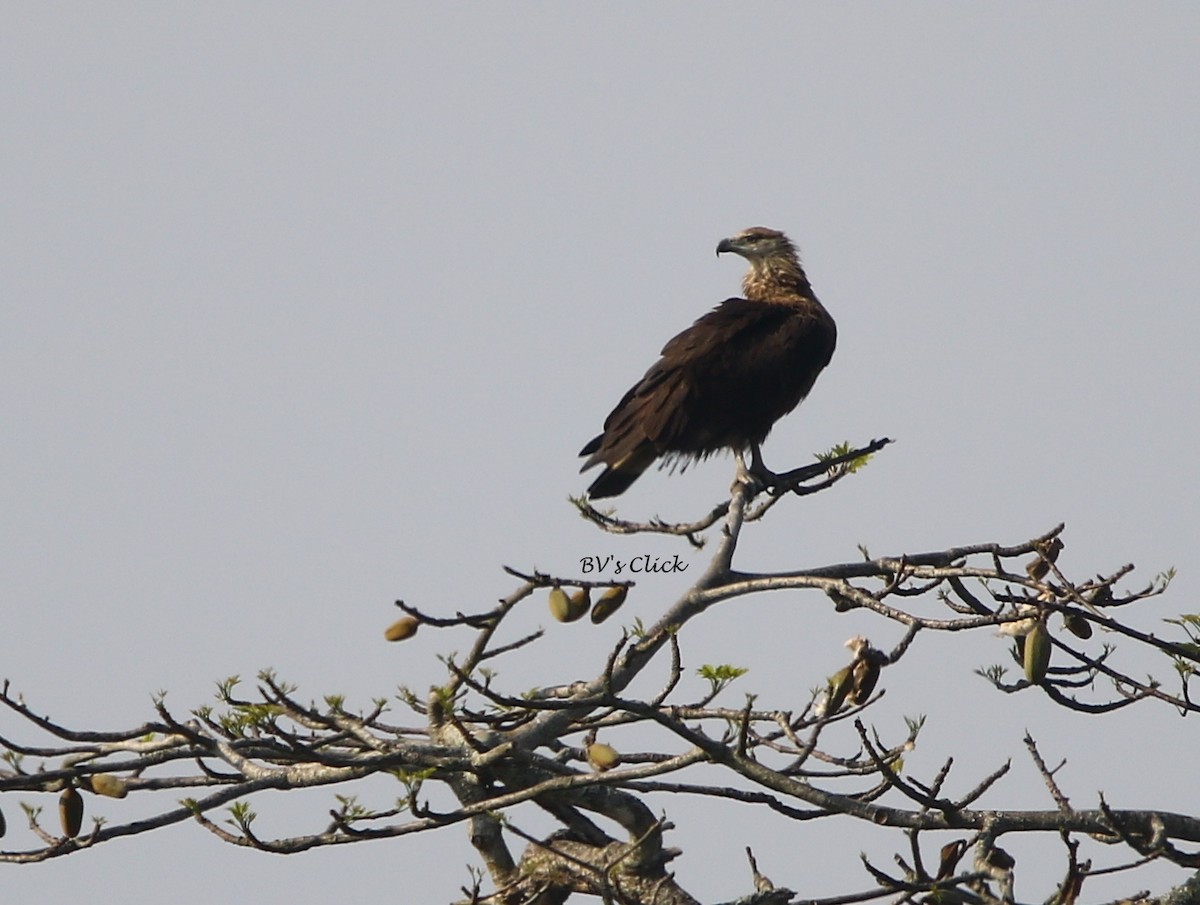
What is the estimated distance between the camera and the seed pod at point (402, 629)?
4.40 meters

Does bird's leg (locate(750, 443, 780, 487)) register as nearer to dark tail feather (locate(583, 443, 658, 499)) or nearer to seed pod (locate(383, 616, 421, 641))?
Answer: dark tail feather (locate(583, 443, 658, 499))

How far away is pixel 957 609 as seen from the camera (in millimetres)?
4457

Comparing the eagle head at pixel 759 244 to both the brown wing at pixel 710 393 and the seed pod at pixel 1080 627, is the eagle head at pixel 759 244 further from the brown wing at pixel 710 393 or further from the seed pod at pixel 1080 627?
the seed pod at pixel 1080 627

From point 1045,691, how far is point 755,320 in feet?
9.61

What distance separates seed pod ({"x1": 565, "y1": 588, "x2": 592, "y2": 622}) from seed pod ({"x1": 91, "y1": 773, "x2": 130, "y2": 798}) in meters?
1.36

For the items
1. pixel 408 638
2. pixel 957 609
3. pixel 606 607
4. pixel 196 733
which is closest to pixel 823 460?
pixel 957 609

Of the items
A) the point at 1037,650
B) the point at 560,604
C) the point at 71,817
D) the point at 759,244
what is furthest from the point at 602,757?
the point at 759,244

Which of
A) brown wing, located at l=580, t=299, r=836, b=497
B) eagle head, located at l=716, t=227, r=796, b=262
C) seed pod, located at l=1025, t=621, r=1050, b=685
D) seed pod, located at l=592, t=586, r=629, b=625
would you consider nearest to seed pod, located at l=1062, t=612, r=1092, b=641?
seed pod, located at l=1025, t=621, r=1050, b=685

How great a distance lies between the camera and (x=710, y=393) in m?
6.54

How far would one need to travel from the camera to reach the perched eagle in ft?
21.2

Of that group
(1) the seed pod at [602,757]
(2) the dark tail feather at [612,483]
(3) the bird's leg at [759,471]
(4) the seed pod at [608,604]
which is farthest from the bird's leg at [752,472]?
(1) the seed pod at [602,757]

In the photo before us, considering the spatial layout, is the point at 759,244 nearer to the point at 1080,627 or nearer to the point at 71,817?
the point at 1080,627

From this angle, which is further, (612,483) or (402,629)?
(612,483)

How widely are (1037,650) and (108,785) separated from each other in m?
2.58
